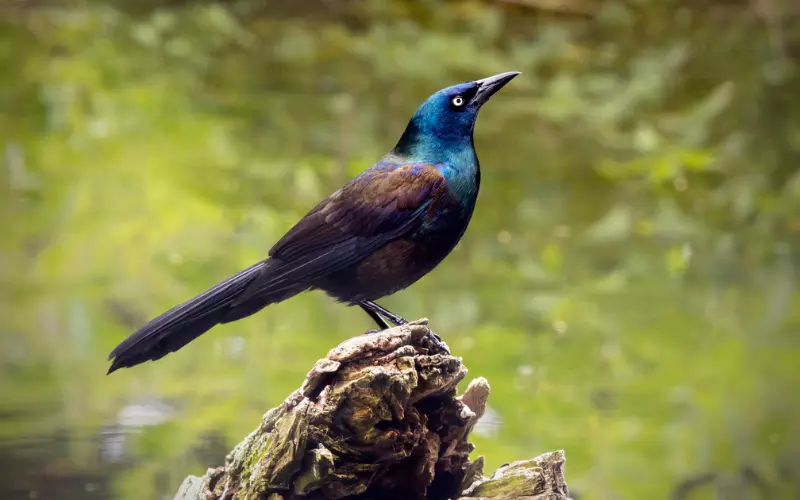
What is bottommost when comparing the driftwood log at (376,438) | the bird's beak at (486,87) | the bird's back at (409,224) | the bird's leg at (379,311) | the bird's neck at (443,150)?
the driftwood log at (376,438)

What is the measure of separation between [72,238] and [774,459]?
11.3 feet

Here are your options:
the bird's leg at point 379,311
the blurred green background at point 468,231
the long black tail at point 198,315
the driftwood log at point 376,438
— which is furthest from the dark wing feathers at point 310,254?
the blurred green background at point 468,231

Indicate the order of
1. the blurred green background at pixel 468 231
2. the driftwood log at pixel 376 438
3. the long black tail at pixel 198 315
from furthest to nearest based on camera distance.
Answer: the blurred green background at pixel 468 231 < the long black tail at pixel 198 315 < the driftwood log at pixel 376 438

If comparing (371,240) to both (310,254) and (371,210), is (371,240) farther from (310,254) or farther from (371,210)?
(310,254)

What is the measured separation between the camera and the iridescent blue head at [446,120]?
2.63 meters

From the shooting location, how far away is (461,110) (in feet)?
8.74

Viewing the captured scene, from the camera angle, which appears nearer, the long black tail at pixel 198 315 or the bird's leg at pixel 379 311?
the long black tail at pixel 198 315

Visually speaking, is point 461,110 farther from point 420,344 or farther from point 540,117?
point 540,117

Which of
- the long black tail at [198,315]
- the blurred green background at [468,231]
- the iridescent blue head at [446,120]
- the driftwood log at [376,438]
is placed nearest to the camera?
the driftwood log at [376,438]

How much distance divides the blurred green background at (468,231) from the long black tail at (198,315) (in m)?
1.10

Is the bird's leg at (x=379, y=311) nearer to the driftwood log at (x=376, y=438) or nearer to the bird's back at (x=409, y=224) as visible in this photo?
the bird's back at (x=409, y=224)

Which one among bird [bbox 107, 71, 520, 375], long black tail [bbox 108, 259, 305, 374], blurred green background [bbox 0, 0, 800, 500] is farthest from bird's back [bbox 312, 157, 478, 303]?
blurred green background [bbox 0, 0, 800, 500]

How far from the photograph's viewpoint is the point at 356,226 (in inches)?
102

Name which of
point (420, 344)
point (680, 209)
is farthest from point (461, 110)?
point (680, 209)
